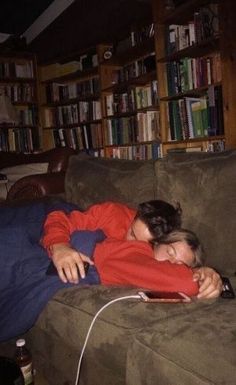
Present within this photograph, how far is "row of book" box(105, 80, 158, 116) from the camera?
3.27 meters

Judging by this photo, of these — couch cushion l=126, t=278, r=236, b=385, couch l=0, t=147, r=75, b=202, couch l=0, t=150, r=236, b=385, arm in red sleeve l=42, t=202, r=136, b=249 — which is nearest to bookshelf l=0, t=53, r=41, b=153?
couch l=0, t=147, r=75, b=202

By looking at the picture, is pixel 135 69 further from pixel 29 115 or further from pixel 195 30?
pixel 29 115

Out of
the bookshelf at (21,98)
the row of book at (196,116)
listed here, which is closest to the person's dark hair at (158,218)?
the row of book at (196,116)

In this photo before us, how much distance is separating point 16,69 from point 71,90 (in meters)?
0.77

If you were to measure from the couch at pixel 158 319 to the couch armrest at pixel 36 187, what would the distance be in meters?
0.46

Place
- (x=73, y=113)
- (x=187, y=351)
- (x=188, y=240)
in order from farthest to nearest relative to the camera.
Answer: (x=73, y=113), (x=188, y=240), (x=187, y=351)

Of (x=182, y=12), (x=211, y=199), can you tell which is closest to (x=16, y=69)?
(x=182, y=12)

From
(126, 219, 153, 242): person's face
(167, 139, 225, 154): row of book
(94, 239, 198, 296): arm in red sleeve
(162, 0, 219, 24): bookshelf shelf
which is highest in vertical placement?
(162, 0, 219, 24): bookshelf shelf

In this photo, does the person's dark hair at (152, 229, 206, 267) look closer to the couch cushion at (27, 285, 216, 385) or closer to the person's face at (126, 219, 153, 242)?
the person's face at (126, 219, 153, 242)

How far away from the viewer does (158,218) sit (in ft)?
4.00

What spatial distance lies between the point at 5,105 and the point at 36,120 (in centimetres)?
86

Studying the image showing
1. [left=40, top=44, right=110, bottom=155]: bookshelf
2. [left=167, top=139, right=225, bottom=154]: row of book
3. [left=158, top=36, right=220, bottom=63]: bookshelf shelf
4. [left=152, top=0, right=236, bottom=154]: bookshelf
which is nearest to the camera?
[left=152, top=0, right=236, bottom=154]: bookshelf

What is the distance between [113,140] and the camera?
3809 millimetres

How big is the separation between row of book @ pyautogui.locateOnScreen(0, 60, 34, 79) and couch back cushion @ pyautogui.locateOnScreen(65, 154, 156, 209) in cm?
Result: 295
